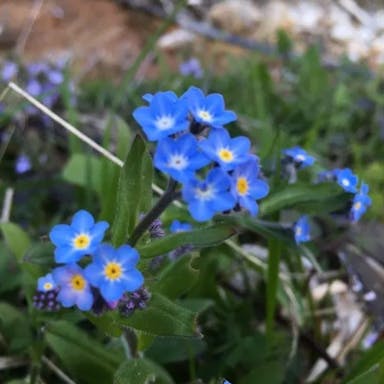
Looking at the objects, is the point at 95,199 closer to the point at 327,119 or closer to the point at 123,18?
the point at 327,119

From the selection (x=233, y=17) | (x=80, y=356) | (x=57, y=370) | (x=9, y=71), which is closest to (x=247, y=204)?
(x=80, y=356)

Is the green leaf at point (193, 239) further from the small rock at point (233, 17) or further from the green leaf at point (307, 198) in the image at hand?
the small rock at point (233, 17)

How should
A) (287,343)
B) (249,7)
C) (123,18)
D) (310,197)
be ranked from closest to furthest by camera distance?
(310,197) → (287,343) → (123,18) → (249,7)

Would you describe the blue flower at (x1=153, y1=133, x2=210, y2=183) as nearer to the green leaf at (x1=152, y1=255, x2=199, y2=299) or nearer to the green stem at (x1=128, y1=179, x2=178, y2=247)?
the green stem at (x1=128, y1=179, x2=178, y2=247)

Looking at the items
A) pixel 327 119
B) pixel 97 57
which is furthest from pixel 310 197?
pixel 97 57

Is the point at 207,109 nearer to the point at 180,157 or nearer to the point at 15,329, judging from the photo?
the point at 180,157

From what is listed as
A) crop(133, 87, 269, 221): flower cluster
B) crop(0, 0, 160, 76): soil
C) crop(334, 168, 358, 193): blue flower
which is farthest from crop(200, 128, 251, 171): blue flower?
crop(0, 0, 160, 76): soil
